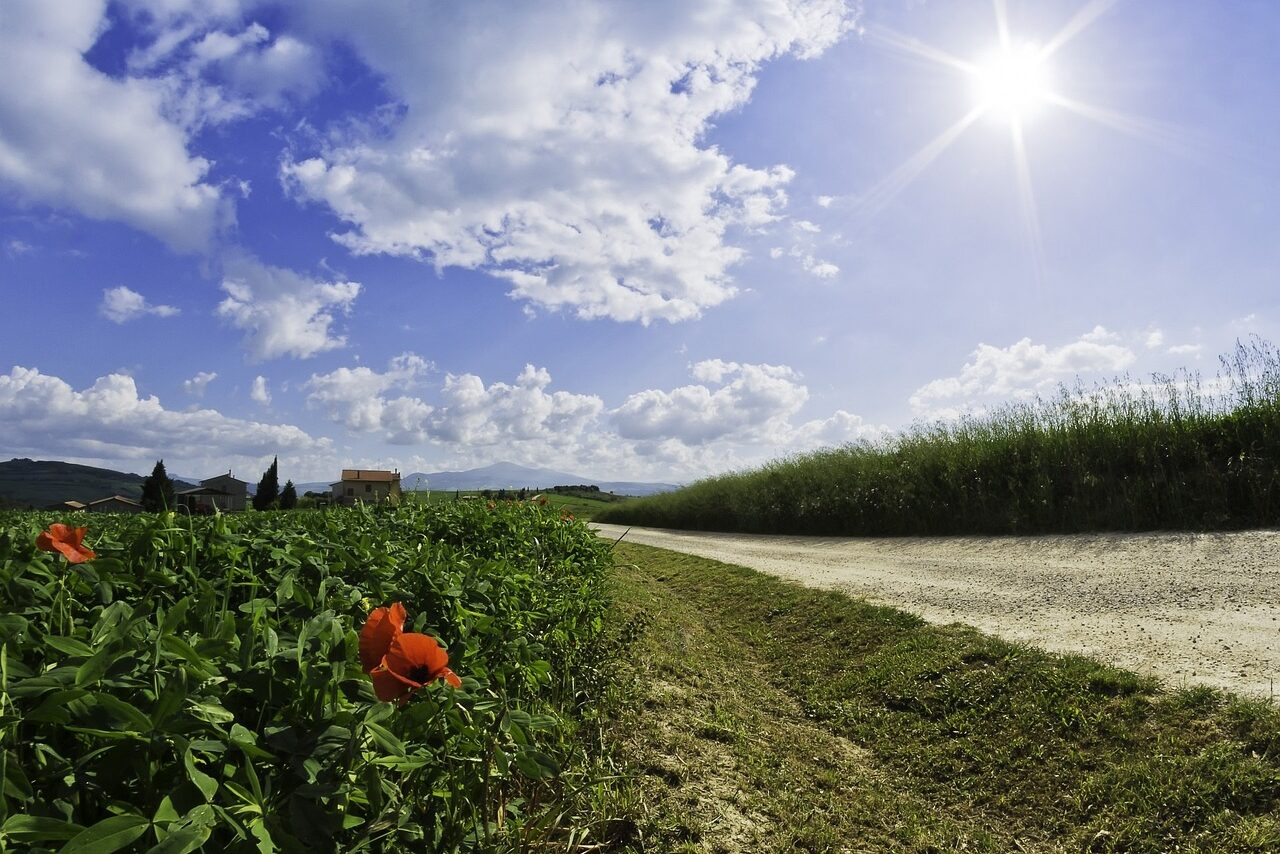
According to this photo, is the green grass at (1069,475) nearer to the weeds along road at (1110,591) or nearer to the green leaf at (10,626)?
the weeds along road at (1110,591)

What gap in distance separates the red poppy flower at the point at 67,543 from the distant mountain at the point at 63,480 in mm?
Result: 122525

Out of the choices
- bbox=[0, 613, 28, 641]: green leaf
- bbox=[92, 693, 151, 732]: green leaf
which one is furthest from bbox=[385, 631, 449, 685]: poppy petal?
bbox=[0, 613, 28, 641]: green leaf

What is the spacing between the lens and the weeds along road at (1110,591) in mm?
4363

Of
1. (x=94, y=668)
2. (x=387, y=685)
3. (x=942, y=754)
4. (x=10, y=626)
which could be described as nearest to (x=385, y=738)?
(x=387, y=685)

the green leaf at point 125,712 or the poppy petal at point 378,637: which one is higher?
the poppy petal at point 378,637

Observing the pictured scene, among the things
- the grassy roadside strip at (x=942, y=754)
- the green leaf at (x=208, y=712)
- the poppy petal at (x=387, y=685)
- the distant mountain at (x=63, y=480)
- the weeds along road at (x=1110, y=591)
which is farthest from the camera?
the distant mountain at (x=63, y=480)

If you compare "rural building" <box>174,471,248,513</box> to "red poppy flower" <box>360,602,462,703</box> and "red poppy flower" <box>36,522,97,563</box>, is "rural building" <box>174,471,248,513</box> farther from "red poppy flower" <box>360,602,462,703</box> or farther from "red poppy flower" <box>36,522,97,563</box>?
"red poppy flower" <box>360,602,462,703</box>

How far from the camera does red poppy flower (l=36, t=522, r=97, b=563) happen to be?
1715mm

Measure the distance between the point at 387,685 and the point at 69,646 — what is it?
510 millimetres

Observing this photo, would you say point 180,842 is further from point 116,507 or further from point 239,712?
point 116,507

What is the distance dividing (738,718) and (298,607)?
2981 millimetres

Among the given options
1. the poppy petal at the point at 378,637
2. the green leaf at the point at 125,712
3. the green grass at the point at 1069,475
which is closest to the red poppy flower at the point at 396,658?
the poppy petal at the point at 378,637

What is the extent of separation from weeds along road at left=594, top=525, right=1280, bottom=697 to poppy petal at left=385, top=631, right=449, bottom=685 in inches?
175

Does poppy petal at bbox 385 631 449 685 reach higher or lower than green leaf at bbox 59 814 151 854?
higher
